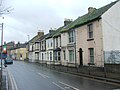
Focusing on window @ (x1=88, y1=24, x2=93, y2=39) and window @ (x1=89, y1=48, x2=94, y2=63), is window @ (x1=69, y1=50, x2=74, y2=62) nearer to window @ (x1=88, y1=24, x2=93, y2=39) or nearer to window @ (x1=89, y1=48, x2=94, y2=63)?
window @ (x1=89, y1=48, x2=94, y2=63)

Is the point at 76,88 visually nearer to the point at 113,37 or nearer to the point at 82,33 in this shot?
the point at 113,37

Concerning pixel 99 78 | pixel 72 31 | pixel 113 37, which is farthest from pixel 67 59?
pixel 99 78

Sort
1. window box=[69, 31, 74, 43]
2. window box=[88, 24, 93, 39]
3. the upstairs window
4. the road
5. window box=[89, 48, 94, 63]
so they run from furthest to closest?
window box=[69, 31, 74, 43], the upstairs window, window box=[88, 24, 93, 39], window box=[89, 48, 94, 63], the road

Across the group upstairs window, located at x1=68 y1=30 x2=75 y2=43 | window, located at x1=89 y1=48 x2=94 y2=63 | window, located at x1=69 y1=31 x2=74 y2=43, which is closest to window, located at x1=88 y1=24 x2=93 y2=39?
window, located at x1=89 y1=48 x2=94 y2=63

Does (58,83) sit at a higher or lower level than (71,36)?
lower

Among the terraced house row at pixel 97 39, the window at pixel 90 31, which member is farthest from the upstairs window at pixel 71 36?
the window at pixel 90 31

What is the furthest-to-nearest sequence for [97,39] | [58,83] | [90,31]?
[90,31] < [97,39] < [58,83]

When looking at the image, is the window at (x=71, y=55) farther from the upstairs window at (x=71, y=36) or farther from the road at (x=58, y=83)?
the road at (x=58, y=83)

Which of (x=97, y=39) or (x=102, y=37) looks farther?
(x=97, y=39)

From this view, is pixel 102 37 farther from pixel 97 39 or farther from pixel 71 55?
pixel 71 55

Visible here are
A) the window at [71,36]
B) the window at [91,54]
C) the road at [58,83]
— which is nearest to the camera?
the road at [58,83]

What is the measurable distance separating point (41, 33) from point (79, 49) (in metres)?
46.3

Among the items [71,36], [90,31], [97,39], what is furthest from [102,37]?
[71,36]

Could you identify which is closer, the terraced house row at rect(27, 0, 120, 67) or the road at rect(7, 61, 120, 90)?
the road at rect(7, 61, 120, 90)
